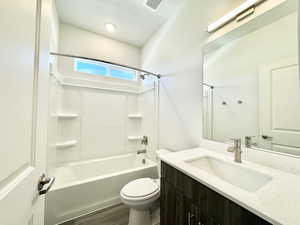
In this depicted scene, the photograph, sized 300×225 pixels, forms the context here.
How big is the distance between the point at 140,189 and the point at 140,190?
18 millimetres

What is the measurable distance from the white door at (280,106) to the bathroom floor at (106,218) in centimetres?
165

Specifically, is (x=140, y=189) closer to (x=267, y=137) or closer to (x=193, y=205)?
(x=193, y=205)

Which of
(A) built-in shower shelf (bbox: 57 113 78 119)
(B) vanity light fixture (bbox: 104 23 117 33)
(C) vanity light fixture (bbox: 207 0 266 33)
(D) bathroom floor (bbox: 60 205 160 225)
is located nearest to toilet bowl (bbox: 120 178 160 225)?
(D) bathroom floor (bbox: 60 205 160 225)

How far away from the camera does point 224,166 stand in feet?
3.52

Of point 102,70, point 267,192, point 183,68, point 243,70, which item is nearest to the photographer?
point 267,192

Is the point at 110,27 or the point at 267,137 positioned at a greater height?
the point at 110,27

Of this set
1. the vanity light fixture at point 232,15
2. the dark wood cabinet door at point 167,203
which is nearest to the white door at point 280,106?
the vanity light fixture at point 232,15

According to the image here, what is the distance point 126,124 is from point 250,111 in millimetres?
2101

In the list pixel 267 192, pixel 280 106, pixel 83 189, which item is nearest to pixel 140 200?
pixel 83 189

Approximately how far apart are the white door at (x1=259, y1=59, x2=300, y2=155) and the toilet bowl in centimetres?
111

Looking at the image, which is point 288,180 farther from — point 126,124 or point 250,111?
point 126,124

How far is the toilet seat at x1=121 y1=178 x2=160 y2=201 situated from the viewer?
1298 millimetres

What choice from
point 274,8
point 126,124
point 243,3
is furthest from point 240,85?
point 126,124

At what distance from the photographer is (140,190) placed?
1375 mm
